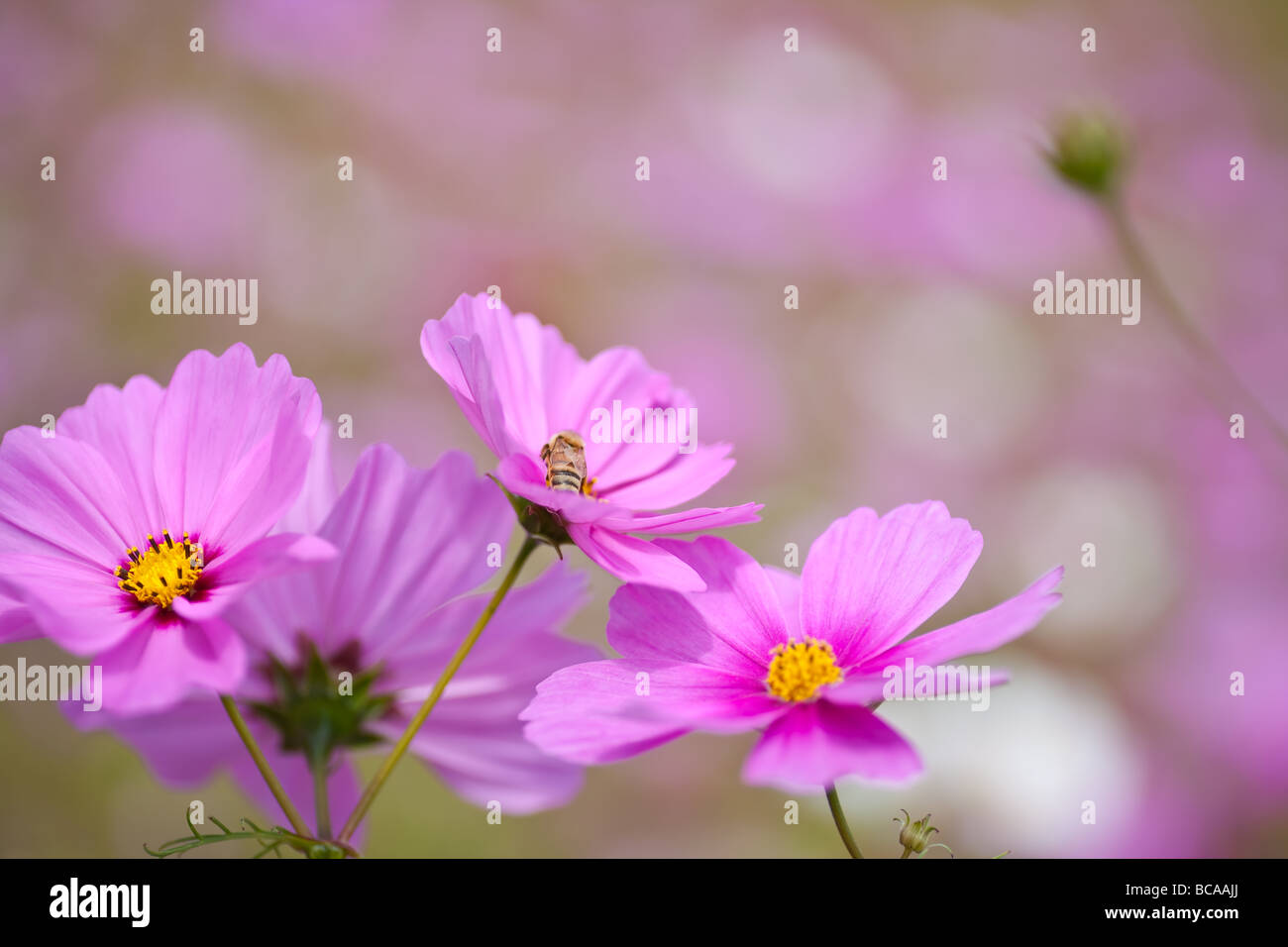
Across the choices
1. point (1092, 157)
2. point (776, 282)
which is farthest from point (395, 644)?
point (776, 282)

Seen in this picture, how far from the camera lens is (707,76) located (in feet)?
7.47

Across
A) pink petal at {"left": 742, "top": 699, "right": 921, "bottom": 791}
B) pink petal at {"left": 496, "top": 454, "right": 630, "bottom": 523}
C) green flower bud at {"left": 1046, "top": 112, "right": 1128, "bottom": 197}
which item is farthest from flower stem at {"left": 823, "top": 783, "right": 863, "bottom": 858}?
green flower bud at {"left": 1046, "top": 112, "right": 1128, "bottom": 197}

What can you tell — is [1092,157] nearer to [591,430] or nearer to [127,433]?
[591,430]

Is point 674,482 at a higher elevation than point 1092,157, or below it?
below

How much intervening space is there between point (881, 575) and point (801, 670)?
0.16 feet

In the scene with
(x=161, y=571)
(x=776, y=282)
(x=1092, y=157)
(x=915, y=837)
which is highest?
(x=776, y=282)

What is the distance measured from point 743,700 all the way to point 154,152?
6.20 ft

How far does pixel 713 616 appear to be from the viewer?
1.28 ft

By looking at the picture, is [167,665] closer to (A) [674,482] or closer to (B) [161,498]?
(B) [161,498]

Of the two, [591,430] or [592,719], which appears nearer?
[592,719]

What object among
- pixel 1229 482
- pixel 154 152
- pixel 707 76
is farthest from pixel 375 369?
pixel 1229 482

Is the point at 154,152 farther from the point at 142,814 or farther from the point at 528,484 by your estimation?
the point at 528,484

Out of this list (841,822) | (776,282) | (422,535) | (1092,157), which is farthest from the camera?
(776,282)

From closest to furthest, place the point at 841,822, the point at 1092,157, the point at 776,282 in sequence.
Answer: the point at 841,822
the point at 1092,157
the point at 776,282
